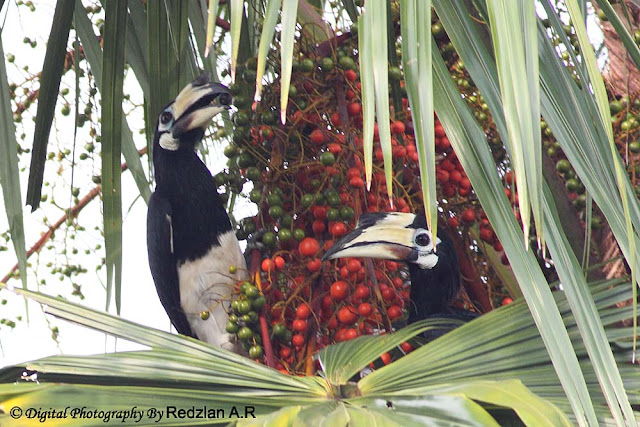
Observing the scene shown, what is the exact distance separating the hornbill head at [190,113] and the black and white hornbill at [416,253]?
329 millimetres

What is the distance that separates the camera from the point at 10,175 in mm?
1363

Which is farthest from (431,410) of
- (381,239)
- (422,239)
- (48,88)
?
(48,88)

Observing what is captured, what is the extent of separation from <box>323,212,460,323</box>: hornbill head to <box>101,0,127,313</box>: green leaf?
1.33ft

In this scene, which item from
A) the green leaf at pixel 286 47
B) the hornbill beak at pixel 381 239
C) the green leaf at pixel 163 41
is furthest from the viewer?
the green leaf at pixel 163 41

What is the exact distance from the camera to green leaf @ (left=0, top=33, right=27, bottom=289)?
133 cm

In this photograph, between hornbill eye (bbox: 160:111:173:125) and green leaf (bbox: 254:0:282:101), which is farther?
hornbill eye (bbox: 160:111:173:125)

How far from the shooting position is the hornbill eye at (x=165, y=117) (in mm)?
1537

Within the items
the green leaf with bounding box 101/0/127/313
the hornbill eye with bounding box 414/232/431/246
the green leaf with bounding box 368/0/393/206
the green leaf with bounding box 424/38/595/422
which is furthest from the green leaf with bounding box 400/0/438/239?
the green leaf with bounding box 101/0/127/313

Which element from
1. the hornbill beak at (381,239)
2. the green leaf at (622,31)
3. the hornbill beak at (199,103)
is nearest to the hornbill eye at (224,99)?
the hornbill beak at (199,103)

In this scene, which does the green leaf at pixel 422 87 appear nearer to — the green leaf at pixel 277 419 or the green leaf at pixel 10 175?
the green leaf at pixel 277 419

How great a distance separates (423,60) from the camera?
804mm

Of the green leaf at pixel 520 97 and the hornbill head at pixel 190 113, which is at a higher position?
the hornbill head at pixel 190 113

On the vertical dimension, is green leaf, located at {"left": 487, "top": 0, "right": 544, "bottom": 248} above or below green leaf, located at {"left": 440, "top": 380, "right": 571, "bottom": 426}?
above

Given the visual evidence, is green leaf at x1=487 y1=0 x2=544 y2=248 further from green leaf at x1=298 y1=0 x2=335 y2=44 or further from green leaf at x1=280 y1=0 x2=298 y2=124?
green leaf at x1=298 y1=0 x2=335 y2=44
